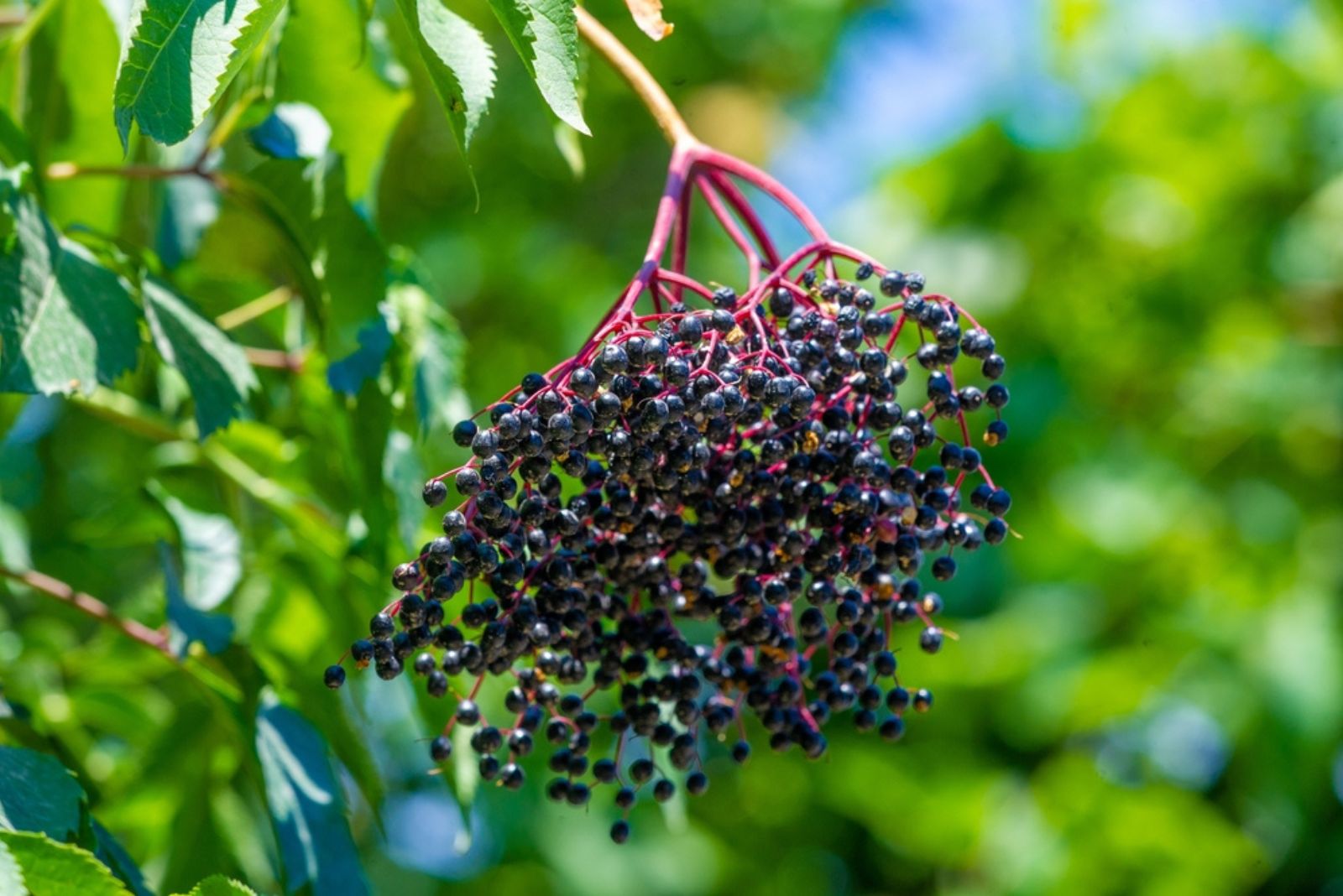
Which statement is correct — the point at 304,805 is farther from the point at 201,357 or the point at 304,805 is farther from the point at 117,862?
the point at 201,357

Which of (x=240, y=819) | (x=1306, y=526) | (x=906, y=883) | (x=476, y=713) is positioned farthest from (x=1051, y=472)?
(x=476, y=713)

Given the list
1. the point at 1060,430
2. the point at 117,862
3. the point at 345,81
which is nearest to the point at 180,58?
the point at 345,81

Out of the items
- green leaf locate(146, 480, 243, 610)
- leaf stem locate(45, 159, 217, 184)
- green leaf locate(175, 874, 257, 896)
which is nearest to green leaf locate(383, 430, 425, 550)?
green leaf locate(146, 480, 243, 610)

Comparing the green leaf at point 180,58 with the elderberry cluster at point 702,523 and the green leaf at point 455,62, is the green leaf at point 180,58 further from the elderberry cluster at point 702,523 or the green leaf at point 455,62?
the elderberry cluster at point 702,523

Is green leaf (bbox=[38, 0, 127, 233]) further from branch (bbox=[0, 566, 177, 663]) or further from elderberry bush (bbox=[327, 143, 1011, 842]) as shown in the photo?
elderberry bush (bbox=[327, 143, 1011, 842])

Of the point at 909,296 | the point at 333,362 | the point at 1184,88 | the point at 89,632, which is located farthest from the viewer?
the point at 1184,88

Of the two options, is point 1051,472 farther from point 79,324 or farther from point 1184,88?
point 79,324
